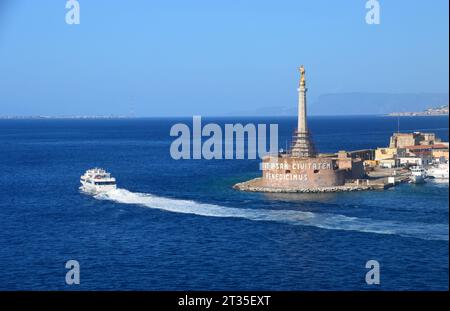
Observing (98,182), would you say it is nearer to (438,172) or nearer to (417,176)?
(417,176)

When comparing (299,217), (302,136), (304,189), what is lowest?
(299,217)

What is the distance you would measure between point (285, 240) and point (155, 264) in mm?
6378

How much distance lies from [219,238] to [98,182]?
17.7m

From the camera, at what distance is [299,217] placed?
34.1 m

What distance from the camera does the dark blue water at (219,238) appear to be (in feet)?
75.6

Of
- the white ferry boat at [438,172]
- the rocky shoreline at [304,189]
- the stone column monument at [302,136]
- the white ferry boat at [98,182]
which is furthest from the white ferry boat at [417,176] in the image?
the white ferry boat at [98,182]

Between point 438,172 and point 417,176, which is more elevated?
point 438,172

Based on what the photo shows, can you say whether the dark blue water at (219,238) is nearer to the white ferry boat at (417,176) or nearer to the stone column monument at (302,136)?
the white ferry boat at (417,176)

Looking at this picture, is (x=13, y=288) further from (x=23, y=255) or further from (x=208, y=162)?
(x=208, y=162)

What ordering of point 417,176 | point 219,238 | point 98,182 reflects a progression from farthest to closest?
point 417,176, point 98,182, point 219,238

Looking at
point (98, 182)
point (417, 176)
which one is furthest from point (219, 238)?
point (417, 176)

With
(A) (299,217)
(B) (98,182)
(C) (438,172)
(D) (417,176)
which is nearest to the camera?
(A) (299,217)

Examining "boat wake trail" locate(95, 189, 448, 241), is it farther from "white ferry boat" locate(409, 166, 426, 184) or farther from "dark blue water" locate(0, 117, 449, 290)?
"white ferry boat" locate(409, 166, 426, 184)

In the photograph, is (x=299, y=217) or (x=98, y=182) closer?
(x=299, y=217)
